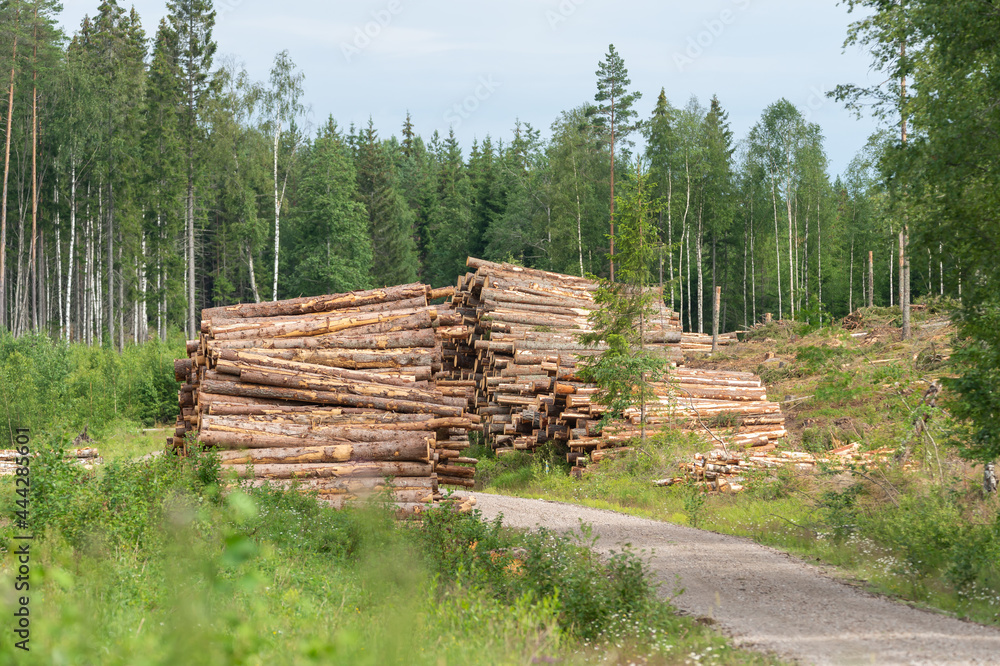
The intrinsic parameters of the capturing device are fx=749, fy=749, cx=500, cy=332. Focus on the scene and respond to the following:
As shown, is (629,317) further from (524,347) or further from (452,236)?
(452,236)

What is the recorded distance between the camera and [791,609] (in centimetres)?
731

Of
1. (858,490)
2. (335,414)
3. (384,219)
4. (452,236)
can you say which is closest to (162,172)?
(384,219)

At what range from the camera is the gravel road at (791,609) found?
5.88 meters

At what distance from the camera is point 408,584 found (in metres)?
Answer: 6.16

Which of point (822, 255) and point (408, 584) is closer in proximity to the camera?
point (408, 584)

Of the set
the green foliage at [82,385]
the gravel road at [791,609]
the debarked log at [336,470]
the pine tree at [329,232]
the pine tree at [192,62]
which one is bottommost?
the gravel road at [791,609]

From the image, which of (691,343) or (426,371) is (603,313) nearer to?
(426,371)

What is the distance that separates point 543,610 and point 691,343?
1240 inches

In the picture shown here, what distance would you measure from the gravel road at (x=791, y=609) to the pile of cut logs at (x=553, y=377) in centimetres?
619

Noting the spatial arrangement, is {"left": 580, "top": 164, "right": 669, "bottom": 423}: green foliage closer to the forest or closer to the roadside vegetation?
the roadside vegetation

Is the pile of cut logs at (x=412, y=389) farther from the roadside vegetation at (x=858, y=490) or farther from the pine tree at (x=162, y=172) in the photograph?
the pine tree at (x=162, y=172)

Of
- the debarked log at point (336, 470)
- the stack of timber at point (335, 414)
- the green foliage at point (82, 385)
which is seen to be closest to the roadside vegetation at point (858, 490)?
the stack of timber at point (335, 414)

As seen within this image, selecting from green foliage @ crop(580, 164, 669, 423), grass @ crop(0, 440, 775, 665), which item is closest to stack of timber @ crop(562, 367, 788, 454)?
green foliage @ crop(580, 164, 669, 423)

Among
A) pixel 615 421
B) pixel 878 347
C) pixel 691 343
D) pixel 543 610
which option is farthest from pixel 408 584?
pixel 691 343
